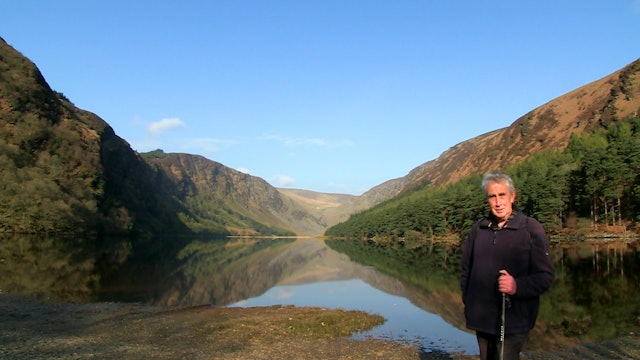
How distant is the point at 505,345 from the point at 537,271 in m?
1.30

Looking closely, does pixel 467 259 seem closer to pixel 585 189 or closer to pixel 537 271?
pixel 537 271

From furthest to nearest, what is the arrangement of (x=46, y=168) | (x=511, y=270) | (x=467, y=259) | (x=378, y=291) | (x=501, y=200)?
(x=46, y=168), (x=378, y=291), (x=467, y=259), (x=501, y=200), (x=511, y=270)

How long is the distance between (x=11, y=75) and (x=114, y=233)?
61255 millimetres

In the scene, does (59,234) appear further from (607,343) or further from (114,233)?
(607,343)

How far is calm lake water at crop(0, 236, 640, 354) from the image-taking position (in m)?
27.1

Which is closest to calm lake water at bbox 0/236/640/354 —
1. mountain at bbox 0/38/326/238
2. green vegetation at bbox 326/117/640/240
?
green vegetation at bbox 326/117/640/240

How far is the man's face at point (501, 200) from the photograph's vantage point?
7.24 metres

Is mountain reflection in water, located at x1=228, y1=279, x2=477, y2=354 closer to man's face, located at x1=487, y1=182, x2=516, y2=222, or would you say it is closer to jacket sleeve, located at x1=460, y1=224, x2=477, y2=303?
jacket sleeve, located at x1=460, y1=224, x2=477, y2=303

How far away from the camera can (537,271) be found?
6973 millimetres

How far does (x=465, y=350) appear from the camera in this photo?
76.7 ft

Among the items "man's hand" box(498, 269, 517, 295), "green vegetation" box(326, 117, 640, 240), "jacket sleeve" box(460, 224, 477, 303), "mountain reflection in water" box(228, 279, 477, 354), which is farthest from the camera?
"green vegetation" box(326, 117, 640, 240)

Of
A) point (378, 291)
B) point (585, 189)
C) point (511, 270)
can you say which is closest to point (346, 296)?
point (378, 291)

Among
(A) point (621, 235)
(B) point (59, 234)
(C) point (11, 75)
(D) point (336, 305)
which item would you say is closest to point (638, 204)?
(A) point (621, 235)

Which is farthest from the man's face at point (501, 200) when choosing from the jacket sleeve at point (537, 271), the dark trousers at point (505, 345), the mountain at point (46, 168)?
the mountain at point (46, 168)
